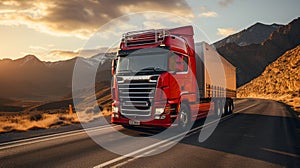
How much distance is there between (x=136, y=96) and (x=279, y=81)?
87.3 metres

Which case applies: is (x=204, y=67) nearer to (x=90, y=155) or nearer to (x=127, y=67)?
(x=127, y=67)

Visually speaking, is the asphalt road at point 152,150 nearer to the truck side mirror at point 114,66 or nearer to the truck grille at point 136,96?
the truck grille at point 136,96

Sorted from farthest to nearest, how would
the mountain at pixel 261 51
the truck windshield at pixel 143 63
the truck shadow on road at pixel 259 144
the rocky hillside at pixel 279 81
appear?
the mountain at pixel 261 51 → the rocky hillside at pixel 279 81 → the truck windshield at pixel 143 63 → the truck shadow on road at pixel 259 144

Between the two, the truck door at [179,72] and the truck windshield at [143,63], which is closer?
the truck windshield at [143,63]

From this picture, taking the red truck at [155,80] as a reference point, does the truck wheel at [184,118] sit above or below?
below

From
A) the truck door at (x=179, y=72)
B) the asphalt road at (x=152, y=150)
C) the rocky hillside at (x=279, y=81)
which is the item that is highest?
the rocky hillside at (x=279, y=81)

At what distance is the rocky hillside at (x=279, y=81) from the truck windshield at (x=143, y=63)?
2693 inches

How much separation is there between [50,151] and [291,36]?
632ft

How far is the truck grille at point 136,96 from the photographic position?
927 centimetres

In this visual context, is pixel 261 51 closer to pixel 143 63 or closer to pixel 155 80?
pixel 143 63

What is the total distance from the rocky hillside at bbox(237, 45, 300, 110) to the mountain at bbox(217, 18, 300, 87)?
5557 cm

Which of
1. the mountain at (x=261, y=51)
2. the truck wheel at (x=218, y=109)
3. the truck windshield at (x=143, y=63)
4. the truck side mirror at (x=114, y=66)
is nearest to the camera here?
the truck windshield at (x=143, y=63)

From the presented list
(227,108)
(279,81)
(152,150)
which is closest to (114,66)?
(152,150)

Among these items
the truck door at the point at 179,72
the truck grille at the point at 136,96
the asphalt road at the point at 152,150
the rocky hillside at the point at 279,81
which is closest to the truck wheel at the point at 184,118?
the asphalt road at the point at 152,150
